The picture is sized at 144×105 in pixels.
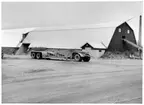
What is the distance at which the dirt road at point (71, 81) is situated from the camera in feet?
8.96

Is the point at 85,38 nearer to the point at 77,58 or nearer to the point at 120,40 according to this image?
the point at 77,58

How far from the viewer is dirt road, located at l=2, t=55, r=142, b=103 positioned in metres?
2.73

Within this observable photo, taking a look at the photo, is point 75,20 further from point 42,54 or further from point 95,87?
point 95,87

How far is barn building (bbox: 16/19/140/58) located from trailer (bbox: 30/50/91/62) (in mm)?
76

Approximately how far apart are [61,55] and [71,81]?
44 centimetres

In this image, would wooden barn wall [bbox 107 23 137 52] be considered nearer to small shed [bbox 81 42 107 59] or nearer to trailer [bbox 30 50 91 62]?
small shed [bbox 81 42 107 59]

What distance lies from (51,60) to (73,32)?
534 mm

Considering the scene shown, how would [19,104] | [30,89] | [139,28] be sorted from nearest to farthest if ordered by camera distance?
1. [19,104]
2. [30,89]
3. [139,28]

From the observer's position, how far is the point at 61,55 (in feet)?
10.3

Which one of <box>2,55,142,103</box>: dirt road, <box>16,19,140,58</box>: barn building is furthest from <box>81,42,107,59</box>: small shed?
<box>2,55,142,103</box>: dirt road

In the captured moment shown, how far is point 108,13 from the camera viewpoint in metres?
3.20

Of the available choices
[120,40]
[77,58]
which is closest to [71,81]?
[77,58]

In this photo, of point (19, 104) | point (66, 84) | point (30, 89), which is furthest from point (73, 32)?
point (19, 104)

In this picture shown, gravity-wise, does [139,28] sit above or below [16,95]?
above
